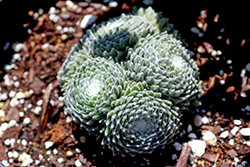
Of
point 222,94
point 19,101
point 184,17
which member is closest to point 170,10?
point 184,17

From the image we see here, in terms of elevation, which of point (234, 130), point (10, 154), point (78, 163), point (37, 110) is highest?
point (37, 110)

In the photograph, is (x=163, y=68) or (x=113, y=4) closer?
(x=163, y=68)

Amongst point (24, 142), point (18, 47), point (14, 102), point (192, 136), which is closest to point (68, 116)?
point (24, 142)

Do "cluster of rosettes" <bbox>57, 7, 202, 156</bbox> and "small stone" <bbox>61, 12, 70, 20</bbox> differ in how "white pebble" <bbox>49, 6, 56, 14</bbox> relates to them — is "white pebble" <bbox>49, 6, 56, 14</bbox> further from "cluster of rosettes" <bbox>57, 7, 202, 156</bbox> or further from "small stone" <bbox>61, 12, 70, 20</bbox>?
"cluster of rosettes" <bbox>57, 7, 202, 156</bbox>

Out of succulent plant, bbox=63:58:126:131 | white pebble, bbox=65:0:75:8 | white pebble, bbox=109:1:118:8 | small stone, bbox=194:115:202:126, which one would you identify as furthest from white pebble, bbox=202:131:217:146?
white pebble, bbox=65:0:75:8

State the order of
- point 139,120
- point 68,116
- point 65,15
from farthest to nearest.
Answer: point 65,15 < point 68,116 < point 139,120

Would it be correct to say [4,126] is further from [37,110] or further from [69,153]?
[69,153]

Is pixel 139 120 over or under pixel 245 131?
over
